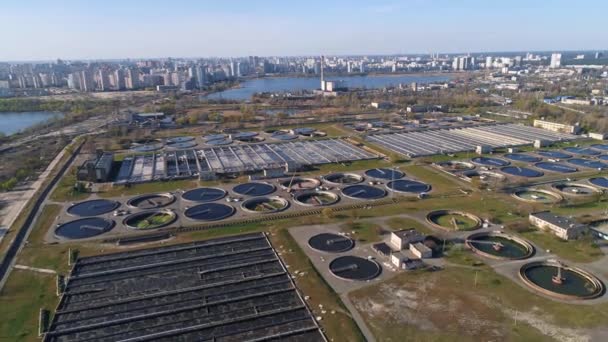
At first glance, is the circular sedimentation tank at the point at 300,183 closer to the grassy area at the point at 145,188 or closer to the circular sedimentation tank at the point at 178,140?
the grassy area at the point at 145,188

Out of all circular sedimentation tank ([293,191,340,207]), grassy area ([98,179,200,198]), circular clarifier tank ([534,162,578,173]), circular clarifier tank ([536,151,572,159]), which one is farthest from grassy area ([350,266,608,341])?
circular clarifier tank ([536,151,572,159])

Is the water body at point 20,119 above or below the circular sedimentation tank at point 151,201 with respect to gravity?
above

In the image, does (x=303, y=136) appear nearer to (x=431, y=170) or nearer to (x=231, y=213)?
(x=431, y=170)

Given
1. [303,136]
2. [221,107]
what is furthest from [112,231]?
[221,107]

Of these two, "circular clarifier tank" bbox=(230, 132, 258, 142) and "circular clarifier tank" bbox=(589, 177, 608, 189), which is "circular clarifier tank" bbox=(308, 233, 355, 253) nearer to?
"circular clarifier tank" bbox=(589, 177, 608, 189)

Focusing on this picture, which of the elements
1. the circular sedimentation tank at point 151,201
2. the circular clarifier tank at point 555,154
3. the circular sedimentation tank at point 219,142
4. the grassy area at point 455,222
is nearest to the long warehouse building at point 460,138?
the circular clarifier tank at point 555,154

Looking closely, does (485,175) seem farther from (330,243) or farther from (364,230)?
(330,243)
